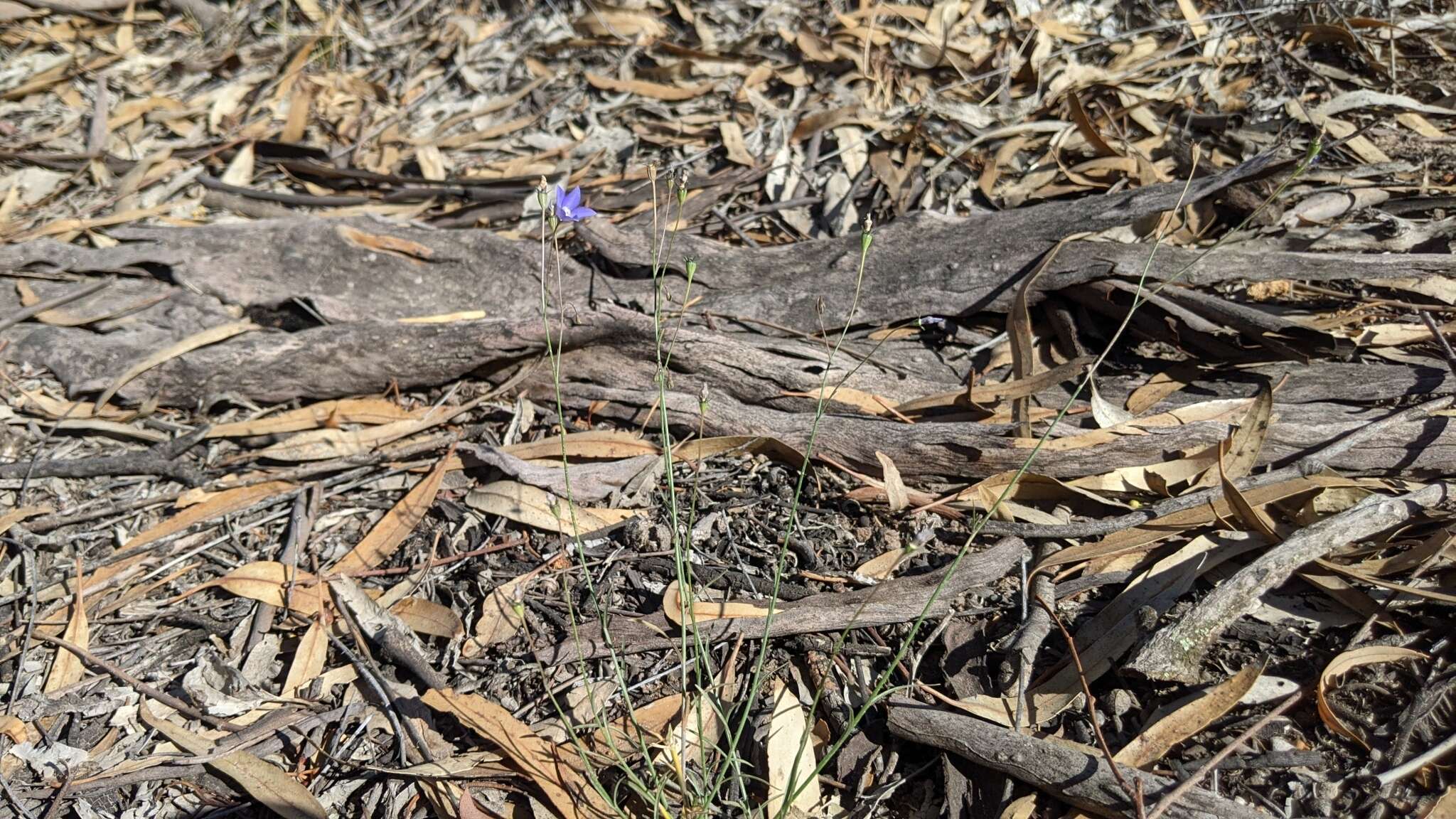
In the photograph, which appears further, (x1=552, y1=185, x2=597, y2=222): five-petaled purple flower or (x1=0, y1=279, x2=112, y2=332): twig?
(x1=0, y1=279, x2=112, y2=332): twig

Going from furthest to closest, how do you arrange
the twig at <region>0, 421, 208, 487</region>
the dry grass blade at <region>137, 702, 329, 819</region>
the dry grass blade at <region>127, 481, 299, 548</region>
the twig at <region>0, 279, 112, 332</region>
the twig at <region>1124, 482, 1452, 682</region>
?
1. the twig at <region>0, 279, 112, 332</region>
2. the twig at <region>0, 421, 208, 487</region>
3. the dry grass blade at <region>127, 481, 299, 548</region>
4. the dry grass blade at <region>137, 702, 329, 819</region>
5. the twig at <region>1124, 482, 1452, 682</region>

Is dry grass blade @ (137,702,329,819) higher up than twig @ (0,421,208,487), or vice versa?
twig @ (0,421,208,487)

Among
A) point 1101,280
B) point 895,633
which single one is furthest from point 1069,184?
point 895,633

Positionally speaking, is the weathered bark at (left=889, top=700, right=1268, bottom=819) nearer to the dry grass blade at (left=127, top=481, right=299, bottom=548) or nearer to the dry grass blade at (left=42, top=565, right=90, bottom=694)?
the dry grass blade at (left=127, top=481, right=299, bottom=548)

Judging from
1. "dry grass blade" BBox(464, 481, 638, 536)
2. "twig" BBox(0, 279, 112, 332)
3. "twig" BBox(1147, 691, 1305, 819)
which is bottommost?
"twig" BBox(0, 279, 112, 332)

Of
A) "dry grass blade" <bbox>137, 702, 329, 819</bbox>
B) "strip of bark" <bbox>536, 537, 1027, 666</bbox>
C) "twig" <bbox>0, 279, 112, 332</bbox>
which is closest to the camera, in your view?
"dry grass blade" <bbox>137, 702, 329, 819</bbox>

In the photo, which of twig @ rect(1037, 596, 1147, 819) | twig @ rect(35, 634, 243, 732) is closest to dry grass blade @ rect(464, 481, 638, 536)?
twig @ rect(35, 634, 243, 732)
